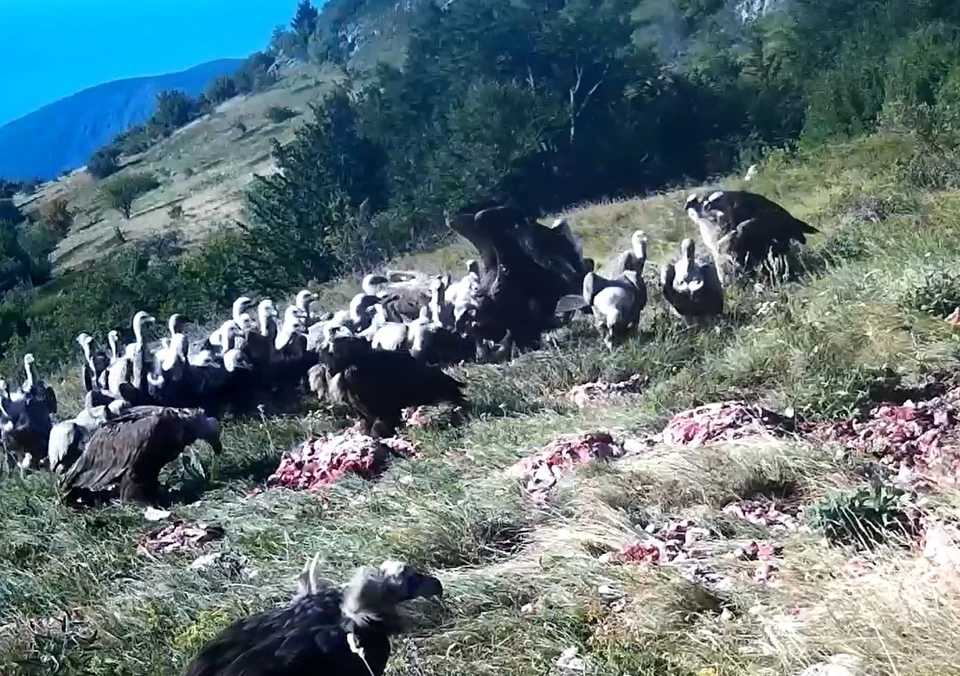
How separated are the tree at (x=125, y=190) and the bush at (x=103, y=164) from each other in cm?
671

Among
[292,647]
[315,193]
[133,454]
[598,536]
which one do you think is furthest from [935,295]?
[315,193]

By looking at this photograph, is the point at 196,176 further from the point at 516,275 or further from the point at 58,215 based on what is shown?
the point at 516,275

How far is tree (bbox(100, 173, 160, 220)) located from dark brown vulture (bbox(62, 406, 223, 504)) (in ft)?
149

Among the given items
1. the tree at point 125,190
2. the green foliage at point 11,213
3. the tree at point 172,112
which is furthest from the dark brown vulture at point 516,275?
the tree at point 172,112

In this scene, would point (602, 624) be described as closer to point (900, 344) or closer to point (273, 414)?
point (900, 344)

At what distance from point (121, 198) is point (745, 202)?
148 feet

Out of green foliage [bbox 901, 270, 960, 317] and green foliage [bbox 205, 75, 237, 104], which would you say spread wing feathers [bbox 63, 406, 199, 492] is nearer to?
green foliage [bbox 901, 270, 960, 317]

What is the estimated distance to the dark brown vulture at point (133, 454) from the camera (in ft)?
22.0

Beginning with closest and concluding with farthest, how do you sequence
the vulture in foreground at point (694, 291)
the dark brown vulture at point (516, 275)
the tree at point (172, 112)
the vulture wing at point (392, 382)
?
the vulture wing at point (392, 382)
the vulture in foreground at point (694, 291)
the dark brown vulture at point (516, 275)
the tree at point (172, 112)

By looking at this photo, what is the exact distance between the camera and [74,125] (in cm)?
6706

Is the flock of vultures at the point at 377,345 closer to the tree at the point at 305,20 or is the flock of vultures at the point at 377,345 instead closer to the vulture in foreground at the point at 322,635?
the vulture in foreground at the point at 322,635

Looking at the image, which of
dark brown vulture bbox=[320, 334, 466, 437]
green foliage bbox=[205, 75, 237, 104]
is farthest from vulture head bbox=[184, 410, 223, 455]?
green foliage bbox=[205, 75, 237, 104]

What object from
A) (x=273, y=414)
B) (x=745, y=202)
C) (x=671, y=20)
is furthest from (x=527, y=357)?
(x=671, y=20)

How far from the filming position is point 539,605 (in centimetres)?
416
